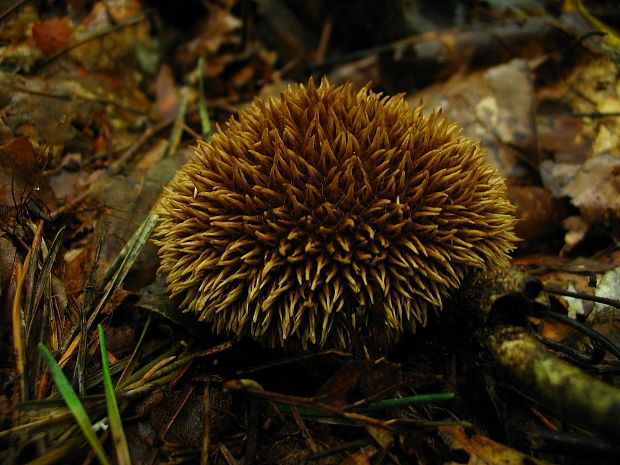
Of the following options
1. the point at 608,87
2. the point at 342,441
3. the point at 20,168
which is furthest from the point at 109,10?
the point at 608,87

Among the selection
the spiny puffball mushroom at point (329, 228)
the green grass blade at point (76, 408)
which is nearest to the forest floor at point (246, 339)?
the green grass blade at point (76, 408)

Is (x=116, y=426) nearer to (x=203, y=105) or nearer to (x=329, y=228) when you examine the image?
(x=329, y=228)

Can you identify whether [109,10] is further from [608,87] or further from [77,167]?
[608,87]

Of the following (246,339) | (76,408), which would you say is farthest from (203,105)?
(76,408)

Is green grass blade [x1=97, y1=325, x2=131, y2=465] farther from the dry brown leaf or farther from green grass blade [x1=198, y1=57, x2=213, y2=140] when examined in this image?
green grass blade [x1=198, y1=57, x2=213, y2=140]

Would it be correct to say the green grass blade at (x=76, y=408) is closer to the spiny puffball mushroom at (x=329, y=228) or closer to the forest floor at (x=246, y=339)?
the forest floor at (x=246, y=339)

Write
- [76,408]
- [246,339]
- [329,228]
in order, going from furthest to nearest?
[246,339]
[329,228]
[76,408]
